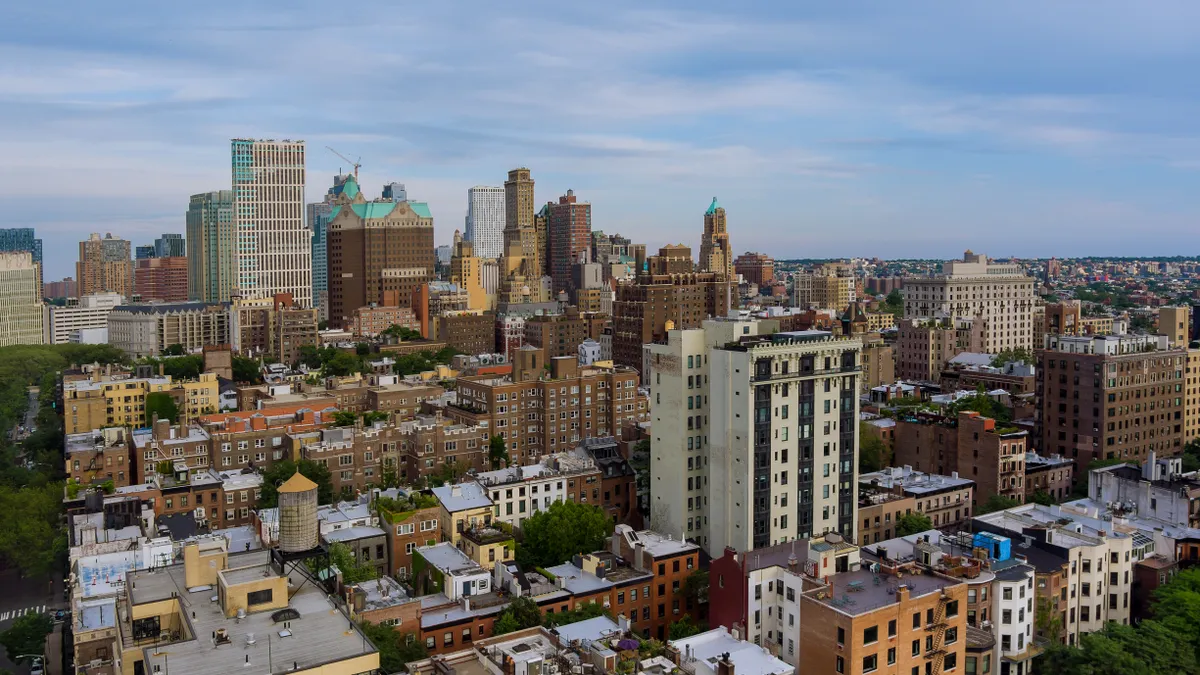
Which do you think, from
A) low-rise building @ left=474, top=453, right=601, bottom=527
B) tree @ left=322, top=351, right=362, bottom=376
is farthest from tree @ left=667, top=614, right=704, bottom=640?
tree @ left=322, top=351, right=362, bottom=376

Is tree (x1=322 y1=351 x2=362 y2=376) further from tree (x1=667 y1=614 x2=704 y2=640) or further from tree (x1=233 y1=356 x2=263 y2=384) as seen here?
tree (x1=667 y1=614 x2=704 y2=640)

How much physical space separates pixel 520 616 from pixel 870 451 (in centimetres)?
5461

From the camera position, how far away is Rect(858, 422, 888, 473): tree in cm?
10438

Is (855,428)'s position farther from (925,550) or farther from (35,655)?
(35,655)

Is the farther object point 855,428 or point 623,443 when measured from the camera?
point 623,443

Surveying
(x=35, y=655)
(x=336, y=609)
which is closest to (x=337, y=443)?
(x=35, y=655)

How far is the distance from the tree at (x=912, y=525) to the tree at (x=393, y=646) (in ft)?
141

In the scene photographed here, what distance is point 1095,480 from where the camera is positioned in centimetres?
8494

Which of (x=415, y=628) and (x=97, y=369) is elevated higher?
(x=97, y=369)

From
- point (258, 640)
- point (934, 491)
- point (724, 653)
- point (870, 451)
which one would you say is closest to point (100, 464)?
point (258, 640)

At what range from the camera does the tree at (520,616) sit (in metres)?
61.2

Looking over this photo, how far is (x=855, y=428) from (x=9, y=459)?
351 ft

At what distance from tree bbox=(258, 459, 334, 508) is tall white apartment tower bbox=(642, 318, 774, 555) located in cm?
3722

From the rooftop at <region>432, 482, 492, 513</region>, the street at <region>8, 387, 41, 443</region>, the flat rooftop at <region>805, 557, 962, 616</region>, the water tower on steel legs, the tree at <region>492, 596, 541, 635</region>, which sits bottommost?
the street at <region>8, 387, 41, 443</region>
